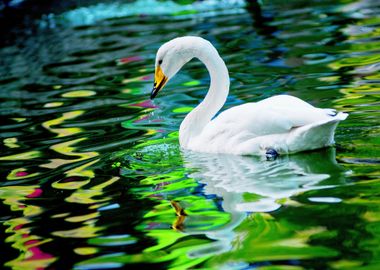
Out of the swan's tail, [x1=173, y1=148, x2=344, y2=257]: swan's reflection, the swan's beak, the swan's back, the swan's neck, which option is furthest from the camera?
the swan's beak

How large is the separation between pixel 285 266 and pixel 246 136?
2.31 meters

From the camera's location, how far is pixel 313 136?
591 centimetres

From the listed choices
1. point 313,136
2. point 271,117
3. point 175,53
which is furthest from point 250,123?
point 175,53

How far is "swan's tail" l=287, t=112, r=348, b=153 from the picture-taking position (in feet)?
18.7

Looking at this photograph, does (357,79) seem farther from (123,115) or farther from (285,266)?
(285,266)

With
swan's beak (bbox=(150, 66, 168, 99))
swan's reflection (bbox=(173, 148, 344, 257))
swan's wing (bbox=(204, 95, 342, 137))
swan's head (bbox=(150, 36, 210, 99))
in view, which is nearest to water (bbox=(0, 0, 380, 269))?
swan's reflection (bbox=(173, 148, 344, 257))

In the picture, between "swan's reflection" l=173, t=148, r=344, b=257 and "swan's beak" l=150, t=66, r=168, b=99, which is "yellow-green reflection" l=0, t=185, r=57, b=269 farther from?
"swan's beak" l=150, t=66, r=168, b=99


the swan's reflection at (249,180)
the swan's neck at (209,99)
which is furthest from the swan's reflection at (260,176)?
the swan's neck at (209,99)

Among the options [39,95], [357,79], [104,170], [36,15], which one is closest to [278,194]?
[104,170]

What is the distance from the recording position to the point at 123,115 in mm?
8875

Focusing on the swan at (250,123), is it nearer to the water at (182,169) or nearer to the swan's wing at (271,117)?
the swan's wing at (271,117)

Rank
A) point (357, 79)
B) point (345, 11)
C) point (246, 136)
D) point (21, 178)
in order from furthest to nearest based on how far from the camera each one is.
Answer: point (345, 11) → point (357, 79) → point (21, 178) → point (246, 136)

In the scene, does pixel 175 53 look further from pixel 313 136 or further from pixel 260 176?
pixel 260 176

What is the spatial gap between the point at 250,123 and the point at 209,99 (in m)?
1.12
